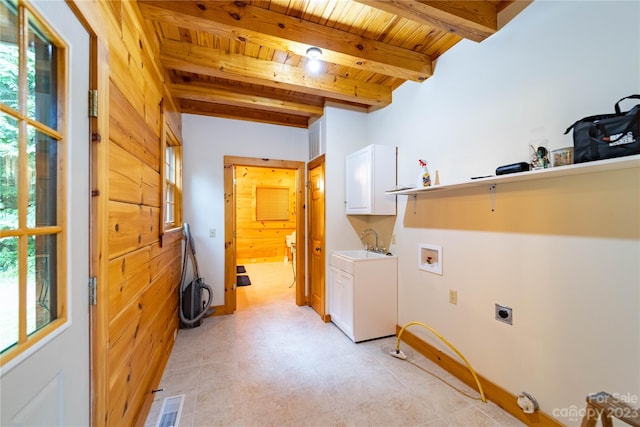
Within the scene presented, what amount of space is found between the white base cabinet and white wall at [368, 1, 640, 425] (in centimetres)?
45

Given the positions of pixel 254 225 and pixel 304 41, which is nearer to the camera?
pixel 304 41

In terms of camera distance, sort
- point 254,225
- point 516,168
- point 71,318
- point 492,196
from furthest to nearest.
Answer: point 254,225
point 492,196
point 516,168
point 71,318

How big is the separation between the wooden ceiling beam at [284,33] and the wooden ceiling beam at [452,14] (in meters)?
0.51

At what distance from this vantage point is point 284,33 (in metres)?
1.92

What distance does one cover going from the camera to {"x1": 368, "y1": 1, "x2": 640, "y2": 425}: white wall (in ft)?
4.27

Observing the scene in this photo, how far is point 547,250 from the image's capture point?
158 cm

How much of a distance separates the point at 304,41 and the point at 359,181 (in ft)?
5.18

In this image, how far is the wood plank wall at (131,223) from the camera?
117 centimetres

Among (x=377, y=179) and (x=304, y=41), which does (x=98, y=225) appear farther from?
(x=377, y=179)

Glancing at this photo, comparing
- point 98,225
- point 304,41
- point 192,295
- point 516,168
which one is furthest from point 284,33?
point 192,295

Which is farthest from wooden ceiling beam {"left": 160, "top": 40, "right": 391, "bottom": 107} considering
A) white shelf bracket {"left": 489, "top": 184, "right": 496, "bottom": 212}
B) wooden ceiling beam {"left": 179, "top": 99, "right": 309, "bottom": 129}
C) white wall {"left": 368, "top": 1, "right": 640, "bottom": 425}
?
white shelf bracket {"left": 489, "top": 184, "right": 496, "bottom": 212}

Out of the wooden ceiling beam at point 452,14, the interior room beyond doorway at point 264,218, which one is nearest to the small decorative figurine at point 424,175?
the wooden ceiling beam at point 452,14

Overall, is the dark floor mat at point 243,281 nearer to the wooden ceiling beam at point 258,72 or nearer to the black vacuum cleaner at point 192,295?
the black vacuum cleaner at point 192,295

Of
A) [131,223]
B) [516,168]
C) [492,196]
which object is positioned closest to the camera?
[131,223]
